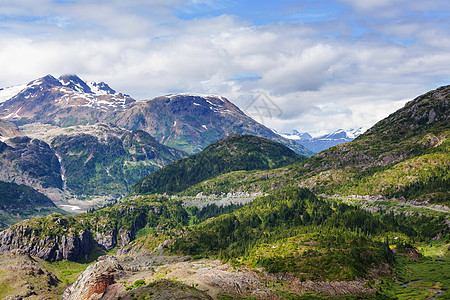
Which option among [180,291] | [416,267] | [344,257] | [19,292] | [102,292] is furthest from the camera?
[19,292]

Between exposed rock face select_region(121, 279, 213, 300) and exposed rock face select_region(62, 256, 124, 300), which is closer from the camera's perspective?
exposed rock face select_region(121, 279, 213, 300)

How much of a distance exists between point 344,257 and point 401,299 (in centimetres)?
3500

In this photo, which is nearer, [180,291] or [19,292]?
[180,291]

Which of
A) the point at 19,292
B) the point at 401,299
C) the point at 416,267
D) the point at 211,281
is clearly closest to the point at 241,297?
the point at 211,281

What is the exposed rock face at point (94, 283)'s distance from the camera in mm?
130962

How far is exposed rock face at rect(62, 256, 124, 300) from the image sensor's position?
130962 millimetres

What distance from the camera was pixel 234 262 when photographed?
170 m

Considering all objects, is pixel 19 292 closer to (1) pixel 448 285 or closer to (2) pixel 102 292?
(2) pixel 102 292

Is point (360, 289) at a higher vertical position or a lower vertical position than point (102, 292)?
lower

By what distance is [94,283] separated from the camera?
132250 millimetres

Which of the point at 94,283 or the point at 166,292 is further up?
the point at 166,292

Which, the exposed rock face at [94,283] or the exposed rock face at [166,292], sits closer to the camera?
the exposed rock face at [166,292]

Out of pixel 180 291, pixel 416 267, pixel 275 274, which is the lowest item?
pixel 416 267

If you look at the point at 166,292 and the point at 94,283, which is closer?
the point at 166,292
